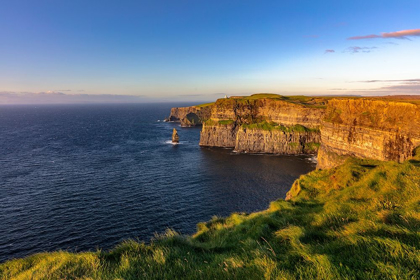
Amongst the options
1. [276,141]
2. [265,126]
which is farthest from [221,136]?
[276,141]

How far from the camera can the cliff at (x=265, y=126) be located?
92.7m

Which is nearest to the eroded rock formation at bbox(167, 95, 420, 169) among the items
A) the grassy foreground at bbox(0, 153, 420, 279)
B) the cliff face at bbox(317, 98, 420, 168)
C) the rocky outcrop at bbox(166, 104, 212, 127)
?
the cliff face at bbox(317, 98, 420, 168)

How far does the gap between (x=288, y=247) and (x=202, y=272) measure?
330 centimetres

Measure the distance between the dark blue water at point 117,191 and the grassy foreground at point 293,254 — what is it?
29.3 meters

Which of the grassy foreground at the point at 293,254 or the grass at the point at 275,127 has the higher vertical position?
the grassy foreground at the point at 293,254

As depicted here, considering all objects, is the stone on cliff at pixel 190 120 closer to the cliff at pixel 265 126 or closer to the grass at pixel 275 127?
the cliff at pixel 265 126

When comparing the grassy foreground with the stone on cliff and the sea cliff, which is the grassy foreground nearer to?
the sea cliff

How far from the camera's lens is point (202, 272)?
20.6 feet

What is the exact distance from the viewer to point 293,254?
6.57 meters

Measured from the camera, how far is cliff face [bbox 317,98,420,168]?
4231cm

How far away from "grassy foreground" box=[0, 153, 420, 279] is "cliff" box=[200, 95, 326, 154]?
8337 centimetres

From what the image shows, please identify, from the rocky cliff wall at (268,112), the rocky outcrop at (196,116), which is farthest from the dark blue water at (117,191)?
the rocky outcrop at (196,116)

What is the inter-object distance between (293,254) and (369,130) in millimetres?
54748

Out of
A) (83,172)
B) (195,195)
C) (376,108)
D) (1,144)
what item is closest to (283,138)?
(376,108)
